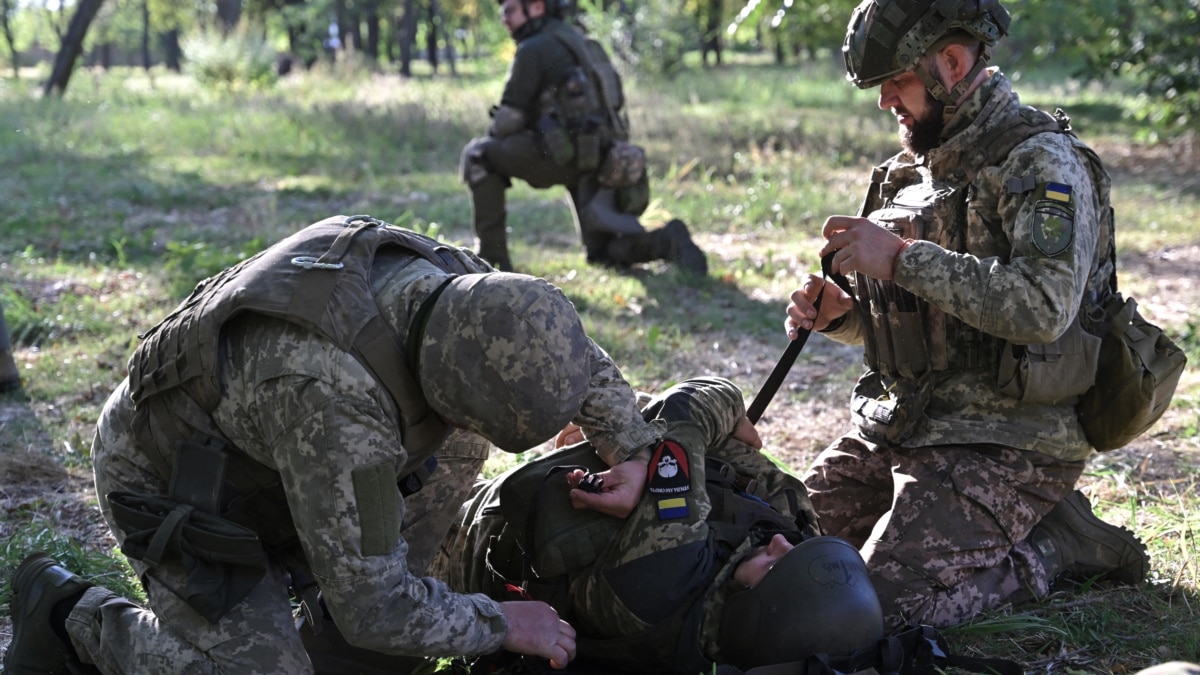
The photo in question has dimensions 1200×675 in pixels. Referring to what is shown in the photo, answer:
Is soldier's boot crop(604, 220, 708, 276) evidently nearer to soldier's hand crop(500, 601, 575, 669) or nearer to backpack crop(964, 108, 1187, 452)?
backpack crop(964, 108, 1187, 452)

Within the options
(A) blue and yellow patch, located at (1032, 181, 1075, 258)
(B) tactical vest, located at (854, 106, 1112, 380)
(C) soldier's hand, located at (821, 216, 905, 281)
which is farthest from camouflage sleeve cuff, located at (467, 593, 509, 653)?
(A) blue and yellow patch, located at (1032, 181, 1075, 258)

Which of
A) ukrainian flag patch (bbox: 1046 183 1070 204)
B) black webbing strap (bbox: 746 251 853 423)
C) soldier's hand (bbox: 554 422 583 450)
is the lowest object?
soldier's hand (bbox: 554 422 583 450)

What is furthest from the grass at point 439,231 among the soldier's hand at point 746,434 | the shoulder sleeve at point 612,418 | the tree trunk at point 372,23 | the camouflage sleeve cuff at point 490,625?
the tree trunk at point 372,23

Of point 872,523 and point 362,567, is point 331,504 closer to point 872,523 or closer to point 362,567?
point 362,567

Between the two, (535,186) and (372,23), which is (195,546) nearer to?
(535,186)

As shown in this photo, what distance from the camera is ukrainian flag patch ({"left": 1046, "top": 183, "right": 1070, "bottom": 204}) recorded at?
125 inches

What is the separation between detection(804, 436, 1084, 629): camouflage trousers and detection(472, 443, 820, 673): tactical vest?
1.01 feet

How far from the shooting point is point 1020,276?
124 inches

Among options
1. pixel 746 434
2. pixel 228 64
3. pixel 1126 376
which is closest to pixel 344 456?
pixel 746 434

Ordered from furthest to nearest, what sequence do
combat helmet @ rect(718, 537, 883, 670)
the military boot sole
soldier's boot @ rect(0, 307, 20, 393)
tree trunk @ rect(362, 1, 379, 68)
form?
tree trunk @ rect(362, 1, 379, 68), soldier's boot @ rect(0, 307, 20, 393), the military boot sole, combat helmet @ rect(718, 537, 883, 670)

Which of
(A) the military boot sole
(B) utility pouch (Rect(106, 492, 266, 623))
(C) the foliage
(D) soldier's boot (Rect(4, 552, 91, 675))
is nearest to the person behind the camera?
(B) utility pouch (Rect(106, 492, 266, 623))

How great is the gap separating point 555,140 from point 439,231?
7.01 feet

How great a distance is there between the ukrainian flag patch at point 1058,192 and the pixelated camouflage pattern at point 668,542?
1.08m

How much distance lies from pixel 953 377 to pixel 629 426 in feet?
3.84
